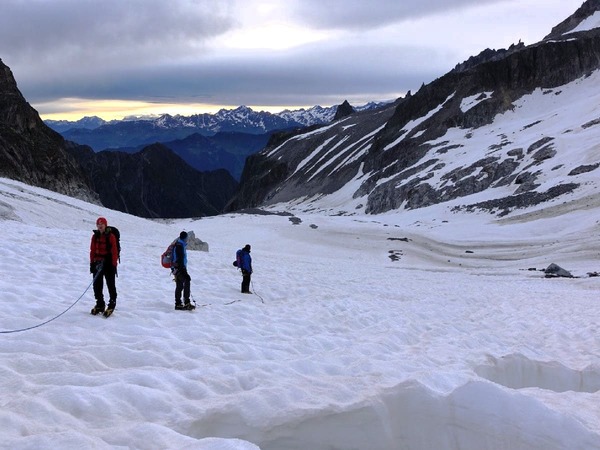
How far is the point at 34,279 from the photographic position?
1268 cm

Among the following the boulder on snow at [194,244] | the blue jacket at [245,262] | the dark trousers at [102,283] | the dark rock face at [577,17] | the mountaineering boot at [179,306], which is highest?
the dark rock face at [577,17]

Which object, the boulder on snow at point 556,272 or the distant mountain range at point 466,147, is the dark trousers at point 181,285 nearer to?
the boulder on snow at point 556,272

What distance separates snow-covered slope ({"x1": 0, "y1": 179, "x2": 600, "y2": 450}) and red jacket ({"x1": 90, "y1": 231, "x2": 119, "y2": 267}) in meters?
1.20

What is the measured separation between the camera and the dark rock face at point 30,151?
86500 millimetres

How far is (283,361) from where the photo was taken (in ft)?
28.4

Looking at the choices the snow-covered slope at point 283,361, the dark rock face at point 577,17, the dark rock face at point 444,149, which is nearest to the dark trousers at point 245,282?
the snow-covered slope at point 283,361

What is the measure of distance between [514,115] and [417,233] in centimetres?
5201

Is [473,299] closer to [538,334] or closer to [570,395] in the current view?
[538,334]

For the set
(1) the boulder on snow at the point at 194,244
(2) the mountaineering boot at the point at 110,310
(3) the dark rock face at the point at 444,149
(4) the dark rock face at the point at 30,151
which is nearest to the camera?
(2) the mountaineering boot at the point at 110,310

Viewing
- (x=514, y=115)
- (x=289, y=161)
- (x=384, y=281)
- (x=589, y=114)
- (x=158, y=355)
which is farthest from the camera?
(x=289, y=161)

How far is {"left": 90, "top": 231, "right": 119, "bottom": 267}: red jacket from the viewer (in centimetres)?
1016

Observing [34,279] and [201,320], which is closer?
[201,320]

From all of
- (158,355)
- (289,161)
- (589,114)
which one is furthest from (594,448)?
(289,161)

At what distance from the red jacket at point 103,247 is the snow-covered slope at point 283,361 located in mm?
1199
